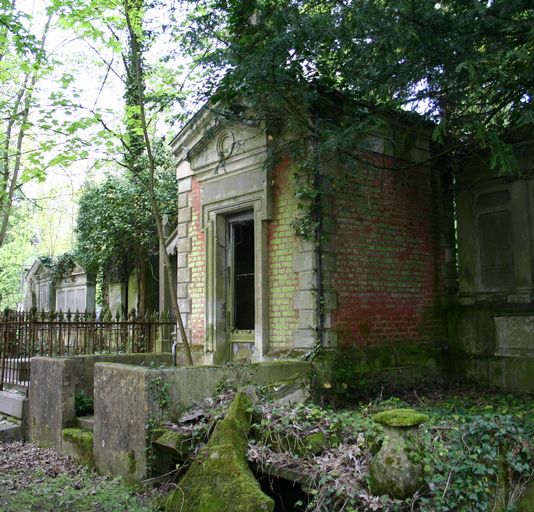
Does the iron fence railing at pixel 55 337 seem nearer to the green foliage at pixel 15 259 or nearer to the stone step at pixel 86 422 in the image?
the stone step at pixel 86 422

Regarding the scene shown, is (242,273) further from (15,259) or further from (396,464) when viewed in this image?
(15,259)

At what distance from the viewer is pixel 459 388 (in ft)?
28.0

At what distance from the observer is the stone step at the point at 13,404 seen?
7840mm

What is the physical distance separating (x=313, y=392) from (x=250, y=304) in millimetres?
2254

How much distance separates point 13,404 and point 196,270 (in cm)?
351

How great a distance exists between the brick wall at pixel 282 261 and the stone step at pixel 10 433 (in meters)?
3.72

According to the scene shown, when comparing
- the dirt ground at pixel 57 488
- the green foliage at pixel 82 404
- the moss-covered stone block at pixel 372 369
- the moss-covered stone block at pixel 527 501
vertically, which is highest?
the moss-covered stone block at pixel 372 369

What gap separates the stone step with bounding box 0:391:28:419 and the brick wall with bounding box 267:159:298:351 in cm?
362

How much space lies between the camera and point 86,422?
22.1ft

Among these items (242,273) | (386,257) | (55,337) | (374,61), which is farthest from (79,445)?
(374,61)

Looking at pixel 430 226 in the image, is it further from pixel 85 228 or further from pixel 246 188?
pixel 85 228

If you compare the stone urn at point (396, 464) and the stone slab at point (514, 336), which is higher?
the stone slab at point (514, 336)

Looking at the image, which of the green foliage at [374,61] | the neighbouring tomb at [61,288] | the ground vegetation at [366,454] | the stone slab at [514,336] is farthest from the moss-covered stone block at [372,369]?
the neighbouring tomb at [61,288]

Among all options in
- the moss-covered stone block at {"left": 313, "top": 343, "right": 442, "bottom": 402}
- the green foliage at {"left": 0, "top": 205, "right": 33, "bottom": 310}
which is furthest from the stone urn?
the green foliage at {"left": 0, "top": 205, "right": 33, "bottom": 310}
